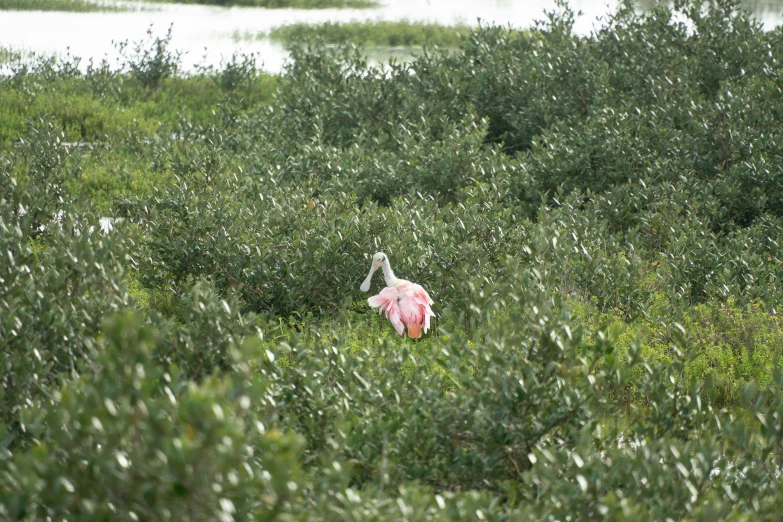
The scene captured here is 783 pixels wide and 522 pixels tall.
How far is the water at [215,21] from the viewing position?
2320 centimetres

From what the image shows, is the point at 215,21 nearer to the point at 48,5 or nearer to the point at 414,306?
the point at 48,5

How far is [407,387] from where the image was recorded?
4.62 m

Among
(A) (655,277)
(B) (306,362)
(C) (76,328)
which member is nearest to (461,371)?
(B) (306,362)

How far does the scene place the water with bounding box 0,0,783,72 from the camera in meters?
23.2

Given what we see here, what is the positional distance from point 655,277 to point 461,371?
3.85m

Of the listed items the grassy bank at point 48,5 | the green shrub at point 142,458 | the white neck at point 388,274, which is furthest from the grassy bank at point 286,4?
the green shrub at point 142,458

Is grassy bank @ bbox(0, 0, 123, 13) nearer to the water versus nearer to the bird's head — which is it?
the water

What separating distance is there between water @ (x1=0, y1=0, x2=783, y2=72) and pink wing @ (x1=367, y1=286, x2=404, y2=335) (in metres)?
15.5

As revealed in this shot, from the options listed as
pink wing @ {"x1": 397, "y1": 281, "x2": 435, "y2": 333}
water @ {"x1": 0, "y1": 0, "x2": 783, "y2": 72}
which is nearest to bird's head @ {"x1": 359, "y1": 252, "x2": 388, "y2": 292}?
pink wing @ {"x1": 397, "y1": 281, "x2": 435, "y2": 333}

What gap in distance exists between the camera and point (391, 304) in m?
6.55

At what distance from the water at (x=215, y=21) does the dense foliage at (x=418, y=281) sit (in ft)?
24.7

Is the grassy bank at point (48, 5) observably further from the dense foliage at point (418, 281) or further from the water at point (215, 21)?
the dense foliage at point (418, 281)

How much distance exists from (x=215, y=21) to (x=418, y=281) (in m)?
23.3

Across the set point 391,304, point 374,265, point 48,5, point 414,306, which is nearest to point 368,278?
point 374,265
